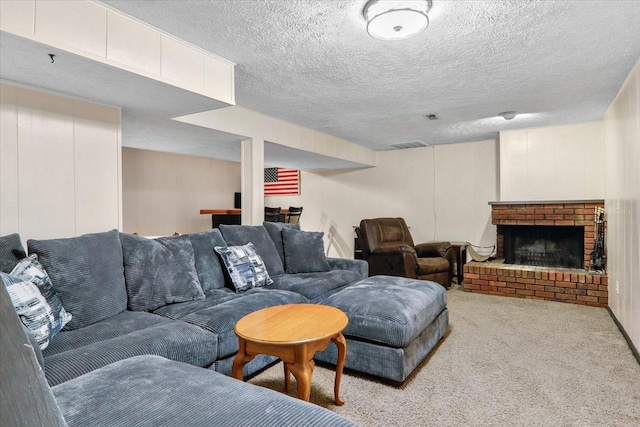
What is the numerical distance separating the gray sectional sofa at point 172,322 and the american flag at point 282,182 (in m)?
4.64

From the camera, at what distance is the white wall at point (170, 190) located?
6.30 meters

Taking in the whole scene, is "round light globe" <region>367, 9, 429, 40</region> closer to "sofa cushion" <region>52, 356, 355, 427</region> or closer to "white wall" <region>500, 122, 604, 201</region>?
"sofa cushion" <region>52, 356, 355, 427</region>

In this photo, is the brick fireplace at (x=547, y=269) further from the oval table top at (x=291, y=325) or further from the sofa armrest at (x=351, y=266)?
the oval table top at (x=291, y=325)

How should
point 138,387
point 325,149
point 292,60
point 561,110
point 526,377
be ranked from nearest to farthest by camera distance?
point 138,387
point 526,377
point 292,60
point 561,110
point 325,149

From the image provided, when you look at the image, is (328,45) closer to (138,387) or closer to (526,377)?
(138,387)

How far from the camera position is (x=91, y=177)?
8.86 feet

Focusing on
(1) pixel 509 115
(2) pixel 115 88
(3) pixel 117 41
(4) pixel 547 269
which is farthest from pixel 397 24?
(4) pixel 547 269

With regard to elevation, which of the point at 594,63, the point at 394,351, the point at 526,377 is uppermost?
the point at 594,63

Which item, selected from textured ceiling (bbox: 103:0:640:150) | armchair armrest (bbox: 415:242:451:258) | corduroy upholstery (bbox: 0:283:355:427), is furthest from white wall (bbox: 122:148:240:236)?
corduroy upholstery (bbox: 0:283:355:427)

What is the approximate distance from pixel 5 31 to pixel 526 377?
11.2ft

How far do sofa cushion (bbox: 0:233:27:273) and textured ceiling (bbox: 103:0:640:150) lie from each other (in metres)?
1.42

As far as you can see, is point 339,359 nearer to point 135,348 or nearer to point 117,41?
point 135,348

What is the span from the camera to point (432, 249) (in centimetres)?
514

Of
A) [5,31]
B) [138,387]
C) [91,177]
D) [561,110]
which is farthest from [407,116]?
[138,387]
